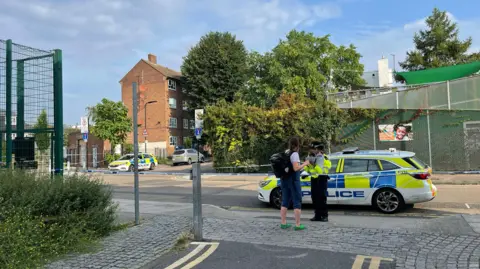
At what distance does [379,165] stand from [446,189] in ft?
20.1

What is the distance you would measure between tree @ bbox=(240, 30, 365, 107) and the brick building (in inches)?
397

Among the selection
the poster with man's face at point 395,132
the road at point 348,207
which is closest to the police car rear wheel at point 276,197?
the road at point 348,207

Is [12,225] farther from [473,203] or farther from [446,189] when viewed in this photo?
[446,189]

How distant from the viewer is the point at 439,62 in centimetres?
4444

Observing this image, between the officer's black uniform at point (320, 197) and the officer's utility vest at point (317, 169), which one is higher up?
the officer's utility vest at point (317, 169)

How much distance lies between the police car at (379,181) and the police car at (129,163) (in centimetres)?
2359

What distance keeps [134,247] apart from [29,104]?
437cm

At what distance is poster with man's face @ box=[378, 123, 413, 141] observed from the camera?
69.3 ft

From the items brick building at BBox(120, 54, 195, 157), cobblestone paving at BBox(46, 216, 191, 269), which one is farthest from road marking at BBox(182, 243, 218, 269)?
brick building at BBox(120, 54, 195, 157)

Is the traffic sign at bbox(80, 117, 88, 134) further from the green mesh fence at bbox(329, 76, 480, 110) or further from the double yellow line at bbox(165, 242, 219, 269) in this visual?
the double yellow line at bbox(165, 242, 219, 269)

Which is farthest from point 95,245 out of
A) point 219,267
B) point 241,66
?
point 241,66

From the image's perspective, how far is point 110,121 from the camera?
130ft

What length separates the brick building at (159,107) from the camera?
50094 millimetres

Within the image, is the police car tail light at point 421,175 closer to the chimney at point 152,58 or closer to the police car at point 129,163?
the police car at point 129,163
